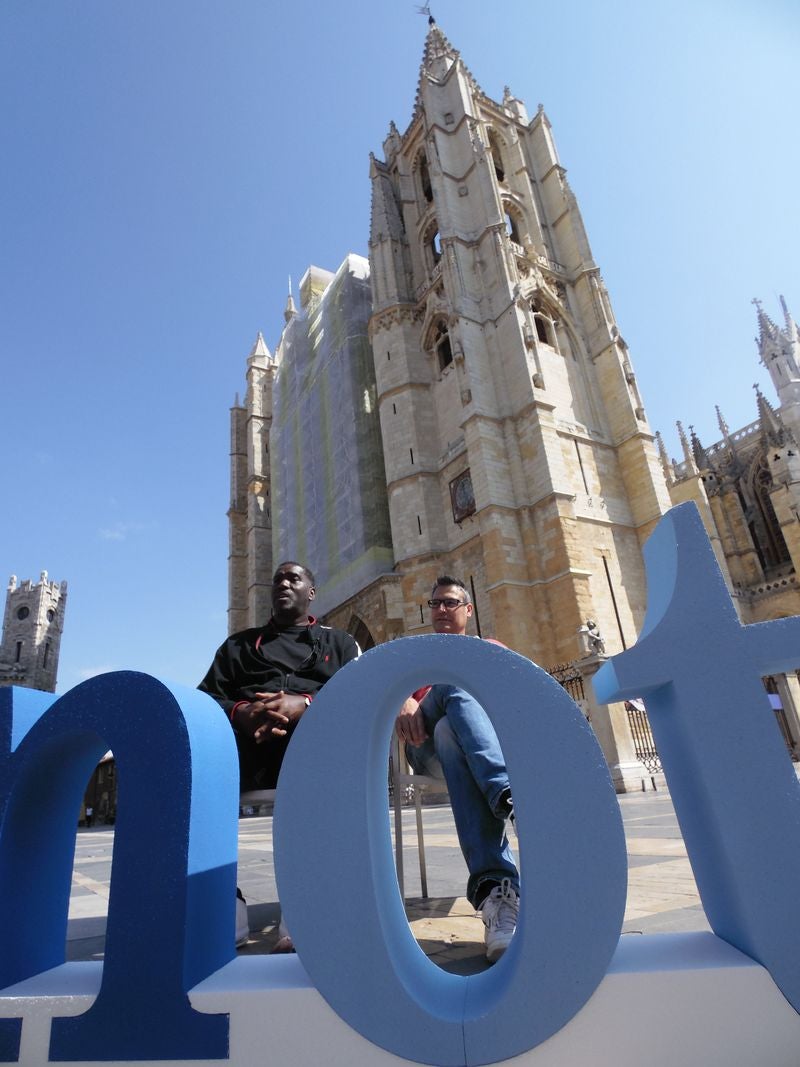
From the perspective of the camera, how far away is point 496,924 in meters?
1.66

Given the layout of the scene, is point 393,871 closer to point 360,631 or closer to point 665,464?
point 360,631

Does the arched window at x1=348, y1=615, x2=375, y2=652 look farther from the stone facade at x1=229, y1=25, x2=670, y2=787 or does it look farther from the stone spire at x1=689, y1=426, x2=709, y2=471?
the stone spire at x1=689, y1=426, x2=709, y2=471

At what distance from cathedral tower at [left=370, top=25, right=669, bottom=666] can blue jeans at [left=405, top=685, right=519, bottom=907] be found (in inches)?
463

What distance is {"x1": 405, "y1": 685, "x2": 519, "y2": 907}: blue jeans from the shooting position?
181 centimetres

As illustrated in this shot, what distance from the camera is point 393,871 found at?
1297mm

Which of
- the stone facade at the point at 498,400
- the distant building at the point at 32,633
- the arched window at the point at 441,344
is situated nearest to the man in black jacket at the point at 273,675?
the stone facade at the point at 498,400

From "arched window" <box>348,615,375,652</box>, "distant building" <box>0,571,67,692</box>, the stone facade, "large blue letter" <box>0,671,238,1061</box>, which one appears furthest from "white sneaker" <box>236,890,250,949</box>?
"distant building" <box>0,571,67,692</box>

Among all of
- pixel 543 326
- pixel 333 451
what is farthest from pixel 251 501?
pixel 543 326

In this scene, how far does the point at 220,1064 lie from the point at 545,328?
63.4 feet

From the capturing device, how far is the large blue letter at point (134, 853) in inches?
44.8

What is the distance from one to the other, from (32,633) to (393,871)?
5282 centimetres

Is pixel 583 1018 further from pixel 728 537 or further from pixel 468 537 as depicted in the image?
pixel 728 537

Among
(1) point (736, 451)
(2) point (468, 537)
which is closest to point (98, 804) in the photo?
(2) point (468, 537)

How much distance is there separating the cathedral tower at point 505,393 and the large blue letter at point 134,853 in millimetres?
12498
